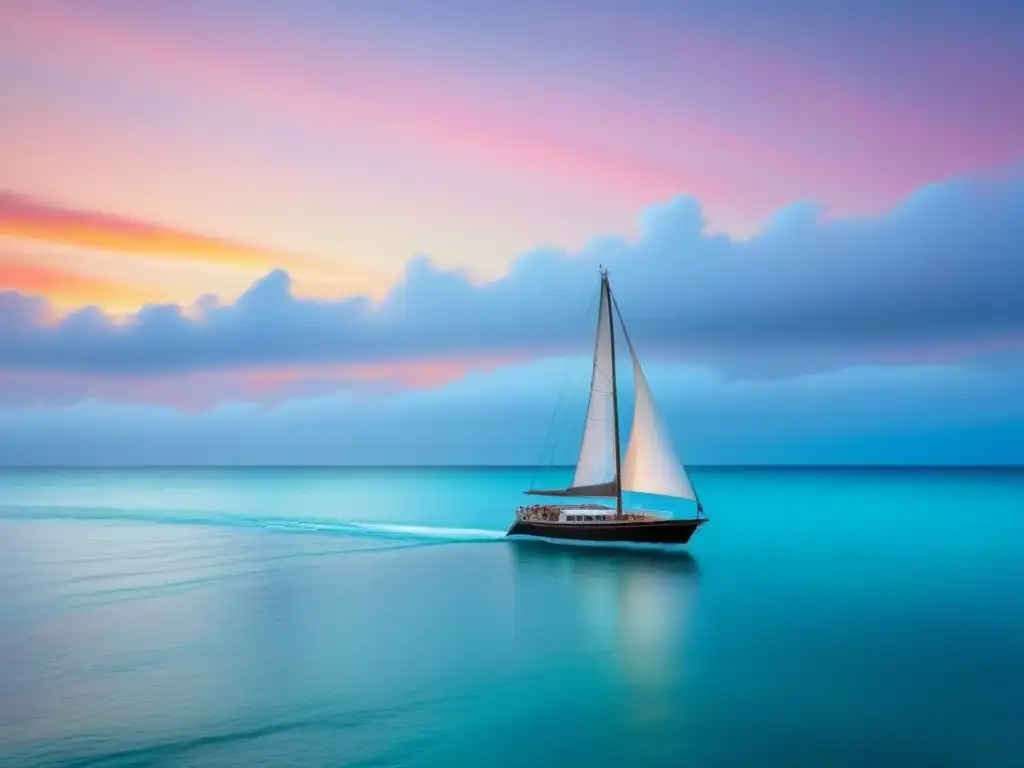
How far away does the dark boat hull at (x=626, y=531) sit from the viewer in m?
56.7

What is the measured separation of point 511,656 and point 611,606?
1055cm

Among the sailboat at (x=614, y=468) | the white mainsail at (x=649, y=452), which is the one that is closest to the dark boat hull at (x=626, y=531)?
the sailboat at (x=614, y=468)

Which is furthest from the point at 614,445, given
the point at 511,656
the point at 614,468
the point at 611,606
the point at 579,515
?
the point at 511,656

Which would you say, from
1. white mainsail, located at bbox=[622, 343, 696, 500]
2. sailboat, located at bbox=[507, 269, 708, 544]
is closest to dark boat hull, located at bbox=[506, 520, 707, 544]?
sailboat, located at bbox=[507, 269, 708, 544]

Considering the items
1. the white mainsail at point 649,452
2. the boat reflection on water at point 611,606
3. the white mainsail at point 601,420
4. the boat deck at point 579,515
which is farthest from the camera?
the white mainsail at point 601,420

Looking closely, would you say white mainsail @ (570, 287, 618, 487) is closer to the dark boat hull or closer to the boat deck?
the boat deck

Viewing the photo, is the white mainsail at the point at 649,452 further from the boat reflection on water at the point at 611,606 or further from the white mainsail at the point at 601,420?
the boat reflection on water at the point at 611,606

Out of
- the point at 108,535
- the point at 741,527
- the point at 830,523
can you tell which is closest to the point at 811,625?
the point at 741,527

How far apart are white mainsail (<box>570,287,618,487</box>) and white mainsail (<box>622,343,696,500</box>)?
186 cm

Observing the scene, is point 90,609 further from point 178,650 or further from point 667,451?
point 667,451

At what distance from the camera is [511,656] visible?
31.6 meters

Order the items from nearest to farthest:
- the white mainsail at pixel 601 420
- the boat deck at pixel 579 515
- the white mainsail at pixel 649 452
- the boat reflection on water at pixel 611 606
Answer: the boat reflection on water at pixel 611 606, the white mainsail at pixel 649 452, the boat deck at pixel 579 515, the white mainsail at pixel 601 420

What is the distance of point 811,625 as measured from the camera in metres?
37.0

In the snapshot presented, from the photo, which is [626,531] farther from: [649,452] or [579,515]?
[649,452]
